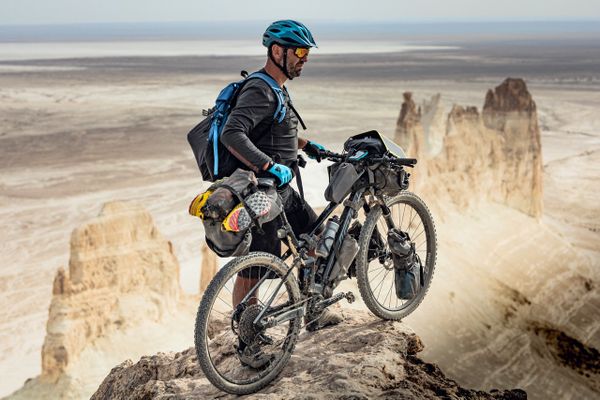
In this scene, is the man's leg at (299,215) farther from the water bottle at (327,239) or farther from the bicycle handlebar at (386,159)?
the bicycle handlebar at (386,159)

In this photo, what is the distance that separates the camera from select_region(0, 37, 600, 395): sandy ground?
1266 inches

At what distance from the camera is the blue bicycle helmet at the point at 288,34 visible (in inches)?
167

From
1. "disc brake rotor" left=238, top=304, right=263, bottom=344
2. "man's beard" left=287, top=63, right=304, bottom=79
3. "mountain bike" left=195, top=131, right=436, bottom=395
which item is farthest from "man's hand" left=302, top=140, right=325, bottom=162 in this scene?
"disc brake rotor" left=238, top=304, right=263, bottom=344

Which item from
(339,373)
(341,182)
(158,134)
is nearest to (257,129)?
(341,182)

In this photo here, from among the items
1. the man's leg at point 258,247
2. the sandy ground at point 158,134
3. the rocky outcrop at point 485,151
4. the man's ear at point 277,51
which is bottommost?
the sandy ground at point 158,134

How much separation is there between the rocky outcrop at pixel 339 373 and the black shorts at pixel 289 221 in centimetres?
67

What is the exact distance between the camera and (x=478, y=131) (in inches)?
1231

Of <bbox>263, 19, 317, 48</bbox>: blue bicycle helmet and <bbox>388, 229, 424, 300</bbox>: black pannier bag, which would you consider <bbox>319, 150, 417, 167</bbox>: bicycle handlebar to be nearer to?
<bbox>388, 229, 424, 300</bbox>: black pannier bag

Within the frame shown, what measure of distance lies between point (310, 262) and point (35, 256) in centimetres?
3155

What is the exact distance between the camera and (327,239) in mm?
4430

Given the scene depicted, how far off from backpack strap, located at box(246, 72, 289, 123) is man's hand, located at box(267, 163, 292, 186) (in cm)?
29

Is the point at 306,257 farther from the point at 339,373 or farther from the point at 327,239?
the point at 339,373

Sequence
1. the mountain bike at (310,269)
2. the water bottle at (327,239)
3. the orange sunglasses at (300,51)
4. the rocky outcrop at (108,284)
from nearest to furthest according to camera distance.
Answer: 1. the mountain bike at (310,269)
2. the orange sunglasses at (300,51)
3. the water bottle at (327,239)
4. the rocky outcrop at (108,284)

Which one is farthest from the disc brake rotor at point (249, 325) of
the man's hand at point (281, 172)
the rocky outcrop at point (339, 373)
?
the man's hand at point (281, 172)
